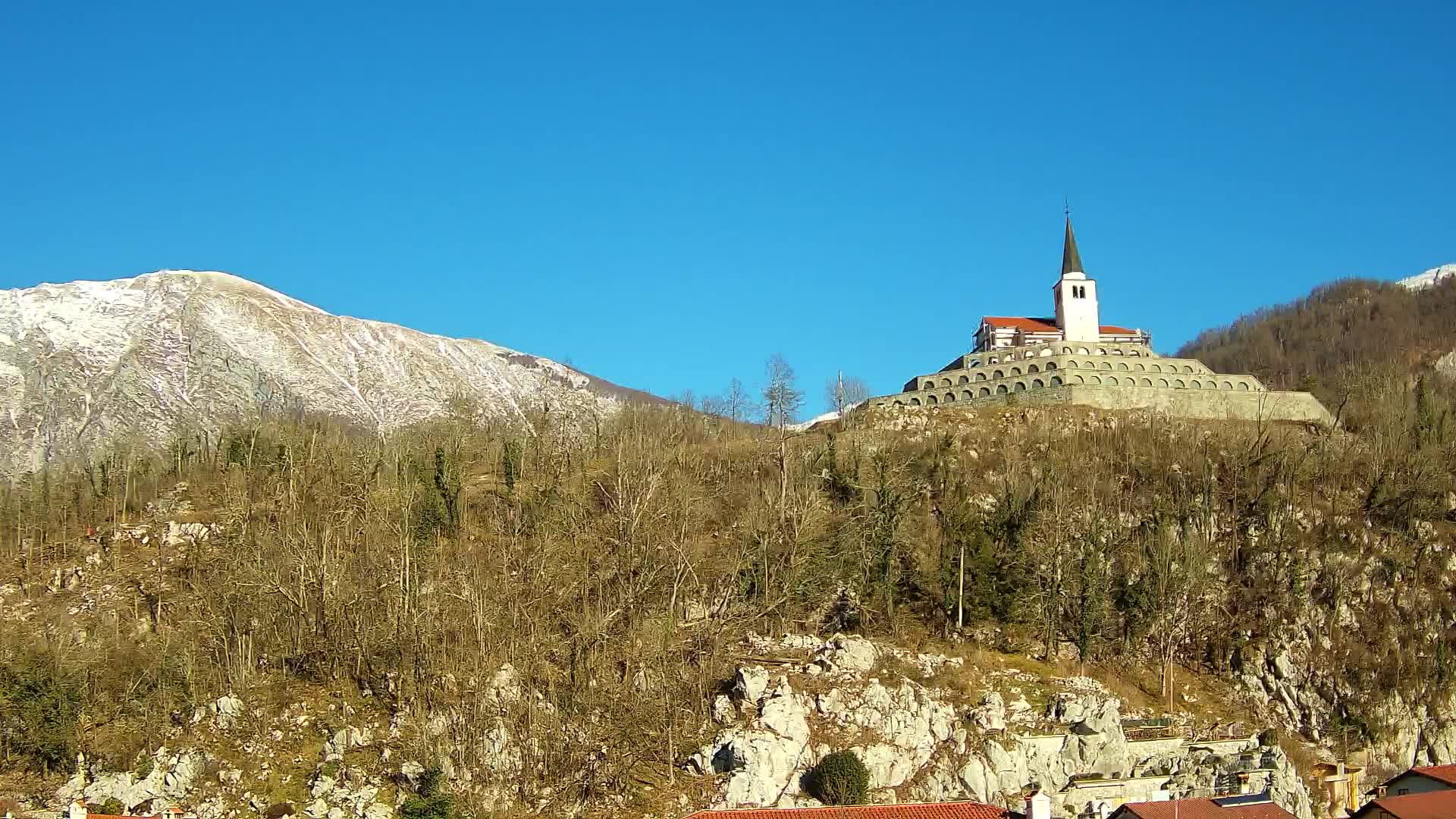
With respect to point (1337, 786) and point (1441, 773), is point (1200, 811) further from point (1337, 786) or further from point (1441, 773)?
point (1337, 786)

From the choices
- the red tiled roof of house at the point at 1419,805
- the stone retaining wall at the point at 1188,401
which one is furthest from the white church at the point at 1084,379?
the red tiled roof of house at the point at 1419,805

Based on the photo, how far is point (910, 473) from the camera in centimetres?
6931

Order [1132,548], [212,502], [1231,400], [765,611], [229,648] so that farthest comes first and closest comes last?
[1231,400] → [212,502] → [1132,548] → [765,611] → [229,648]

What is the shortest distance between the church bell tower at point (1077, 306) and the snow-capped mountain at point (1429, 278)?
291ft

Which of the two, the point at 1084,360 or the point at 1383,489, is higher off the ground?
the point at 1084,360

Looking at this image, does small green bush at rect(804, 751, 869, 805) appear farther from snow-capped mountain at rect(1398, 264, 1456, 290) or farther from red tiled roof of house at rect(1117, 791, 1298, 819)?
snow-capped mountain at rect(1398, 264, 1456, 290)

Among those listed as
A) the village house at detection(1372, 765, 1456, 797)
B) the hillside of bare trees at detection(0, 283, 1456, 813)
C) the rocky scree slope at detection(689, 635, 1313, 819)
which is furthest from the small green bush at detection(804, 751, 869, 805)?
the village house at detection(1372, 765, 1456, 797)

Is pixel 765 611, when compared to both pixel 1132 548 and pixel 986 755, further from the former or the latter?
pixel 1132 548

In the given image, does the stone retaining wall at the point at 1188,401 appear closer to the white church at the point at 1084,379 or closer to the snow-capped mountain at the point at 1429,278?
the white church at the point at 1084,379

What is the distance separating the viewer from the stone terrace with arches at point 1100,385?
82125mm

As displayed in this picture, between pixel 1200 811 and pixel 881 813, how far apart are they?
332 inches

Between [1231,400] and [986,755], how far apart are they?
41.6 m

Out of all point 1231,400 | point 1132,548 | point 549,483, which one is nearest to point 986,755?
point 1132,548

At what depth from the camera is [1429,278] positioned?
18238 centimetres
